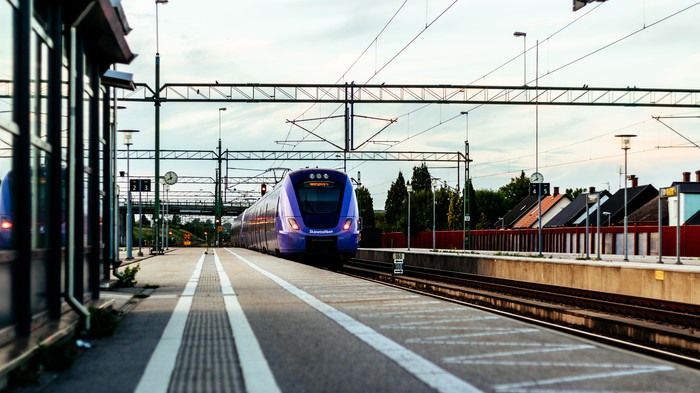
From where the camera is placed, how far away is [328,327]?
31.8 ft

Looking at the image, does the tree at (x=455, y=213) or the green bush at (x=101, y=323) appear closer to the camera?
the green bush at (x=101, y=323)

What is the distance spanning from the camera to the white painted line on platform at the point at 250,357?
20.4ft

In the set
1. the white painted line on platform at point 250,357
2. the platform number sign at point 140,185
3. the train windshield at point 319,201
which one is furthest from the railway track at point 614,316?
the platform number sign at point 140,185

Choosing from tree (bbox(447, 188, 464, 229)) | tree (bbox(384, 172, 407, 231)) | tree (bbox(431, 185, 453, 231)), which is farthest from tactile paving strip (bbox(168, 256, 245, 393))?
tree (bbox(384, 172, 407, 231))

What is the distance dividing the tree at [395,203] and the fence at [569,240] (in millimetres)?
A: 49433

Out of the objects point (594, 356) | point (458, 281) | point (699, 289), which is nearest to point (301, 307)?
point (594, 356)

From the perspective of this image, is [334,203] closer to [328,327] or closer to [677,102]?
[677,102]

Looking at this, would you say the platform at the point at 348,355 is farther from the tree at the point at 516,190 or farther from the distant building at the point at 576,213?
the tree at the point at 516,190

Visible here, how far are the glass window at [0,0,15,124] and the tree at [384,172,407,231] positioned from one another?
120189 mm

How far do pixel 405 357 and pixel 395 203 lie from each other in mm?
123108

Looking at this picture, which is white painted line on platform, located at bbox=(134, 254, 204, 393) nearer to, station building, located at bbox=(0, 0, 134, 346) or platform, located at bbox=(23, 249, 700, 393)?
platform, located at bbox=(23, 249, 700, 393)

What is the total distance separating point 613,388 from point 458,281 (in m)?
20.1

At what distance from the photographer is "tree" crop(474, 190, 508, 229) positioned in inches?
5320

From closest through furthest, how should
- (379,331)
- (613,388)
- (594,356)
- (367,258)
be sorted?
(613,388), (594,356), (379,331), (367,258)
